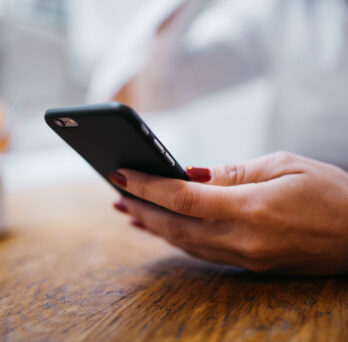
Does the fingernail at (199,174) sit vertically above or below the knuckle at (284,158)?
above

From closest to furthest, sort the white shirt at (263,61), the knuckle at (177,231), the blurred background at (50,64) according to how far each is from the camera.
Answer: the knuckle at (177,231), the white shirt at (263,61), the blurred background at (50,64)

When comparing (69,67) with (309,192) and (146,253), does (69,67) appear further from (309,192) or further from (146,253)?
(309,192)

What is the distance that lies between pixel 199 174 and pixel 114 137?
91mm

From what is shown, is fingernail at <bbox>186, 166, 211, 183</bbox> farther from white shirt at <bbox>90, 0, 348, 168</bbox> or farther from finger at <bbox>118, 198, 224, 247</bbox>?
white shirt at <bbox>90, 0, 348, 168</bbox>

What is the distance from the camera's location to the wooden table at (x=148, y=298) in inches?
8.1

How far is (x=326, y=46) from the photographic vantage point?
19.5 inches

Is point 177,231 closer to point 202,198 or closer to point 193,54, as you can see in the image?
point 202,198

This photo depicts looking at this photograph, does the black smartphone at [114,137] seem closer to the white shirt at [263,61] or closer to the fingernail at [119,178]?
the fingernail at [119,178]

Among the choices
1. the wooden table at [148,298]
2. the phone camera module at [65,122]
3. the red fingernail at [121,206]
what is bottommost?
the wooden table at [148,298]

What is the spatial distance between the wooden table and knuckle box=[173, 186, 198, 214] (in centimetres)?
7

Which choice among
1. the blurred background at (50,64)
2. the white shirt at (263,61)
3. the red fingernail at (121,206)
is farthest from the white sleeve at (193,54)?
the blurred background at (50,64)

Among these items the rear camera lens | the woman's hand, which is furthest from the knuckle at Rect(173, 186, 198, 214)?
the rear camera lens

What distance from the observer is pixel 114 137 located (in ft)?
0.80

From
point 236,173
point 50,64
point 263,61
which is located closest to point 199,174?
point 236,173
